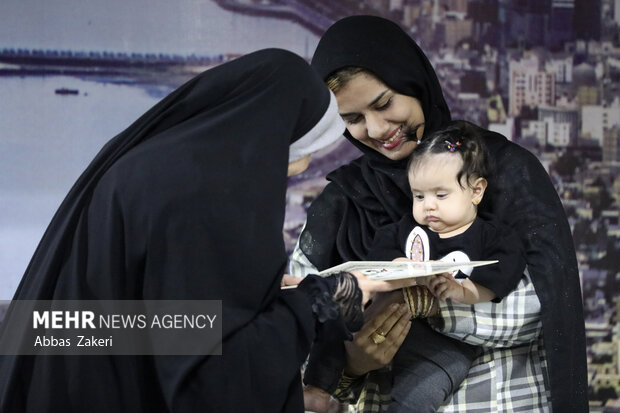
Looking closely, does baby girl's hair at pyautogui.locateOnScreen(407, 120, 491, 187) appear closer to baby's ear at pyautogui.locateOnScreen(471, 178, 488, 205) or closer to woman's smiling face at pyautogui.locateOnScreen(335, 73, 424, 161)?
baby's ear at pyautogui.locateOnScreen(471, 178, 488, 205)

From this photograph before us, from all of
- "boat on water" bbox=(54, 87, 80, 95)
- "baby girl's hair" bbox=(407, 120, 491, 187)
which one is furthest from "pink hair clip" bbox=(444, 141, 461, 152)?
"boat on water" bbox=(54, 87, 80, 95)

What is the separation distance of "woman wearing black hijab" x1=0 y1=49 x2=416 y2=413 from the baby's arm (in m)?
0.48

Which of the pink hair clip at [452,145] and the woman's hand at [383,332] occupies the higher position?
the pink hair clip at [452,145]

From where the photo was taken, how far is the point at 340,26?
8.50 feet

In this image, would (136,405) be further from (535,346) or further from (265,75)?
(535,346)

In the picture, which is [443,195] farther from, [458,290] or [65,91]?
[65,91]

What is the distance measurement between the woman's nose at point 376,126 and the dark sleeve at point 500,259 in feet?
1.36

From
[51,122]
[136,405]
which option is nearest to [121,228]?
[136,405]

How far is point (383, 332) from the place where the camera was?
225 centimetres

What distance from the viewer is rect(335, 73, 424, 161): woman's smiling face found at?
2.46 metres

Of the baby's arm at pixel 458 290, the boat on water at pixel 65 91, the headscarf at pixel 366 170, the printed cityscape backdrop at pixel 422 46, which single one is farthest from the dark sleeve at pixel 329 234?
the boat on water at pixel 65 91

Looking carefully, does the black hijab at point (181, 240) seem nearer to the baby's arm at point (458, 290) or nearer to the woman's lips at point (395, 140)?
the baby's arm at point (458, 290)

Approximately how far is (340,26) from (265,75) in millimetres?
833

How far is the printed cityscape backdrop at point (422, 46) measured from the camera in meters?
3.96
